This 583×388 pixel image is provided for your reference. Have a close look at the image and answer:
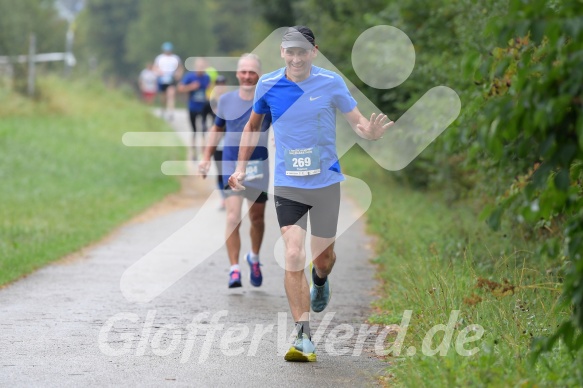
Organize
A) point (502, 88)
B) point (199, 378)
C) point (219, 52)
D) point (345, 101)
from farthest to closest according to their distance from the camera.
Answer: point (219, 52) → point (502, 88) → point (345, 101) → point (199, 378)

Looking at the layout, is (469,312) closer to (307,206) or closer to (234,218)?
(307,206)

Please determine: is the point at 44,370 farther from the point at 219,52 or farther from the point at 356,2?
the point at 219,52

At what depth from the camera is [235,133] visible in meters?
10.3

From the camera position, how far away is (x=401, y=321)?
7.83m

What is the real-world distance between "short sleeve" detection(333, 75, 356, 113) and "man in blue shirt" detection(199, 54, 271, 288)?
9.05 feet

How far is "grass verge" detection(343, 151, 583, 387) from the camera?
5.65 metres

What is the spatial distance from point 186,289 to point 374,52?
691 centimetres

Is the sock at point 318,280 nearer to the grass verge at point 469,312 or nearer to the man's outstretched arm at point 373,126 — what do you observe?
the grass verge at point 469,312

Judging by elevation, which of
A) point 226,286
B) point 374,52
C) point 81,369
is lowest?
point 226,286

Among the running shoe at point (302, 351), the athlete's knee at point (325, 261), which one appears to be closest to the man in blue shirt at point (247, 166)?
the athlete's knee at point (325, 261)

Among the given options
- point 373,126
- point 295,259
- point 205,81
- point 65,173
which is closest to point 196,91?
point 205,81

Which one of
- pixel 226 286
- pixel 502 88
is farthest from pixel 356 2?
pixel 502 88

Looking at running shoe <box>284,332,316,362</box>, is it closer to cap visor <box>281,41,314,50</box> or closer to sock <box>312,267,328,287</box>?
sock <box>312,267,328,287</box>

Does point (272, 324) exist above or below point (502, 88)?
below
